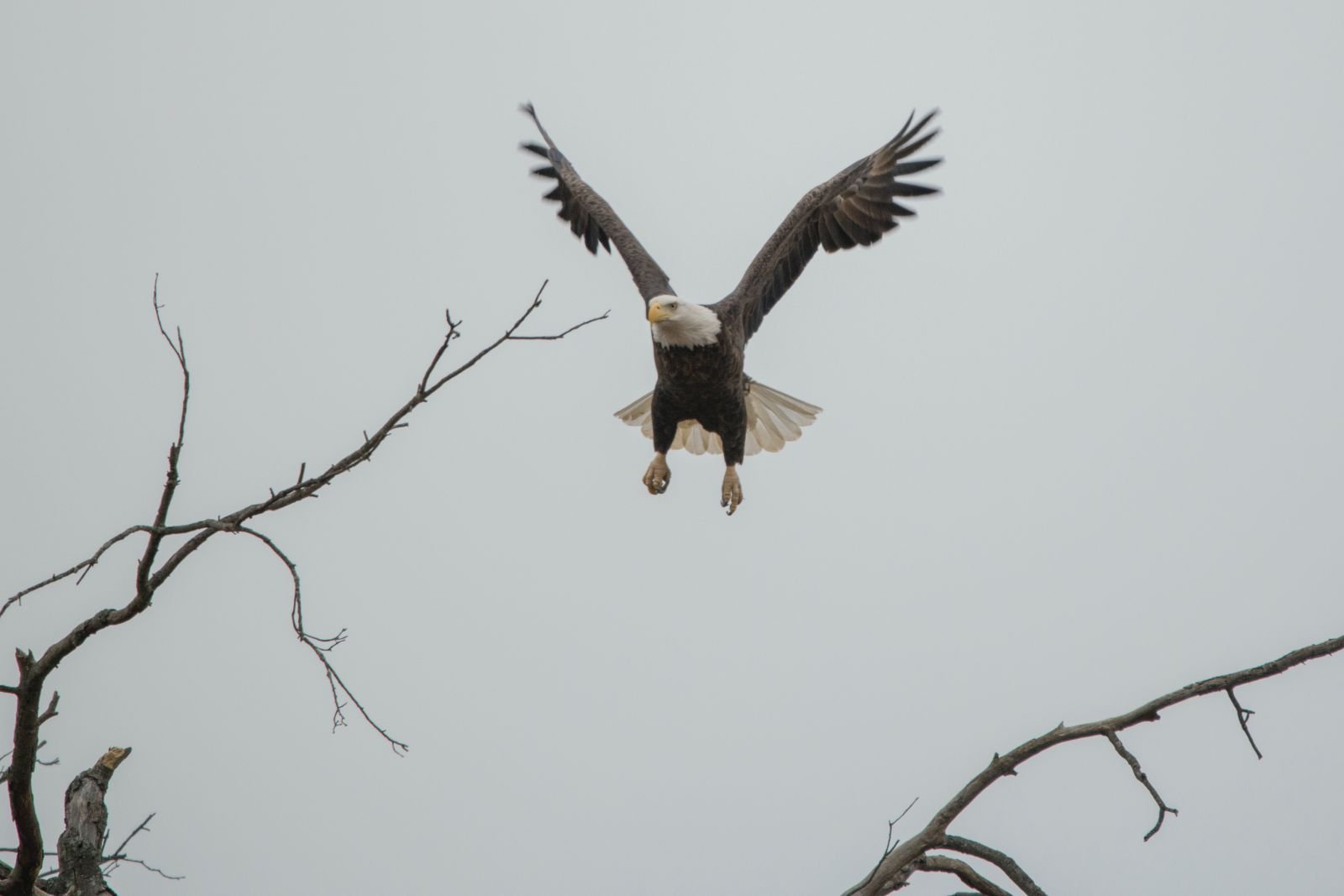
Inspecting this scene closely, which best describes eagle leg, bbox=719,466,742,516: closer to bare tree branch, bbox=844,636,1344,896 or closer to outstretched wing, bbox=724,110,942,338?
outstretched wing, bbox=724,110,942,338

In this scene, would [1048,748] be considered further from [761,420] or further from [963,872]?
[761,420]

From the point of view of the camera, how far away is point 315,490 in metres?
3.29

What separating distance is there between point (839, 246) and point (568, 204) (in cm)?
165

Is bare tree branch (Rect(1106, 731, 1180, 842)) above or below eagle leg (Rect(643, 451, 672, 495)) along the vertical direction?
below

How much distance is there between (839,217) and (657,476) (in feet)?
5.38

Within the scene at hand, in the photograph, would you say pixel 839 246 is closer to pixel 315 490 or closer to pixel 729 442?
pixel 729 442

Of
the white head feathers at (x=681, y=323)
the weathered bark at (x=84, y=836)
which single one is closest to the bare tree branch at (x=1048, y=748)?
the weathered bark at (x=84, y=836)

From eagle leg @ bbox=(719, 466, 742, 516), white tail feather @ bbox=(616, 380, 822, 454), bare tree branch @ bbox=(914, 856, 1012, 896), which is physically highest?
white tail feather @ bbox=(616, 380, 822, 454)

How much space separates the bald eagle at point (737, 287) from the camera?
6.50 meters

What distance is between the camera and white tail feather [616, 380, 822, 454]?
8219 millimetres

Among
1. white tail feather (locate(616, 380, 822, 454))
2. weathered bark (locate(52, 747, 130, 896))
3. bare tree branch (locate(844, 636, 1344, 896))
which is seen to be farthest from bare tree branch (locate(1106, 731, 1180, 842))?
white tail feather (locate(616, 380, 822, 454))

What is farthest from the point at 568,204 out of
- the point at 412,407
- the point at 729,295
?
the point at 412,407

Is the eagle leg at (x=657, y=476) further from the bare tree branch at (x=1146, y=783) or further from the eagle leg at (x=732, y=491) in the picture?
the bare tree branch at (x=1146, y=783)

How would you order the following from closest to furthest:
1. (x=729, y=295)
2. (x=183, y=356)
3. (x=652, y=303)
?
1. (x=183, y=356)
2. (x=652, y=303)
3. (x=729, y=295)
